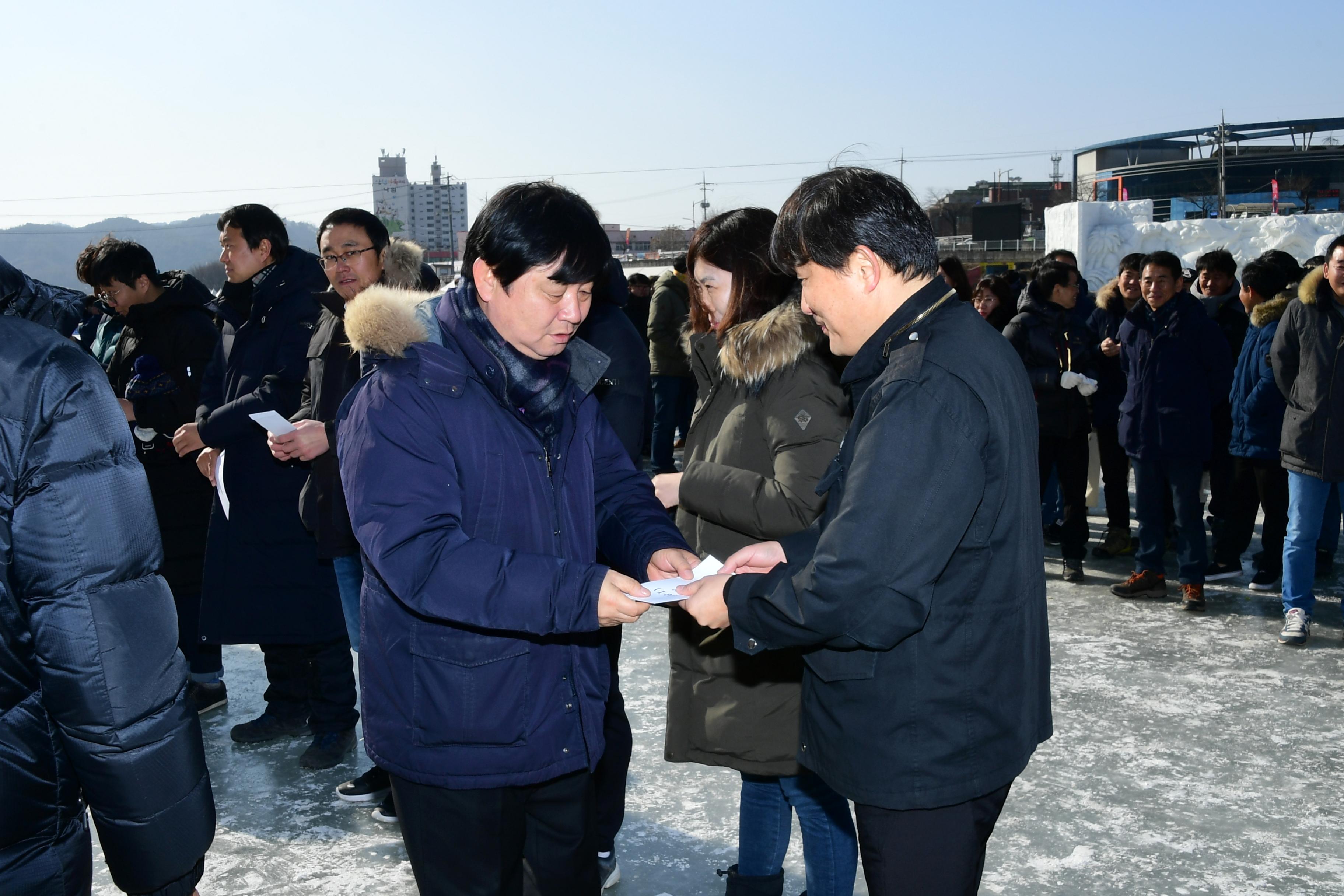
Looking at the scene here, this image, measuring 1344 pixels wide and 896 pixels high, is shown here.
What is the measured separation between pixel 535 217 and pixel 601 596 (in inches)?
27.1

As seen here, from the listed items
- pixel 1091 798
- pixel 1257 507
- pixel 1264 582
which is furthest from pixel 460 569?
pixel 1257 507

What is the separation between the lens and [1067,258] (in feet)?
23.6

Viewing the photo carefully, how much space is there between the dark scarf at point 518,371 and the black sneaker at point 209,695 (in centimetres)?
317

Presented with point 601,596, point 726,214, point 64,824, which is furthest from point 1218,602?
point 64,824

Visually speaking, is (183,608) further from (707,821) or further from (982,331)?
(982,331)

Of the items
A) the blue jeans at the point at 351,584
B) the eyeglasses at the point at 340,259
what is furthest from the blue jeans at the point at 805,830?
the eyeglasses at the point at 340,259

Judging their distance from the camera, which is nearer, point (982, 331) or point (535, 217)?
point (982, 331)

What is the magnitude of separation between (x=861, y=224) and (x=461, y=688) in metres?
1.07

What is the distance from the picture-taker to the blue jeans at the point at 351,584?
12.6 feet

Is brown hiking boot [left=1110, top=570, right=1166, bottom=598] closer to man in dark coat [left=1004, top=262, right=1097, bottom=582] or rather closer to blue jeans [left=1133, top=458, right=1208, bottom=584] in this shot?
blue jeans [left=1133, top=458, right=1208, bottom=584]

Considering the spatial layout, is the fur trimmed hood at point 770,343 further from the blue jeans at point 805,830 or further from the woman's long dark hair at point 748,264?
the blue jeans at point 805,830

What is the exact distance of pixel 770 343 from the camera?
248 centimetres

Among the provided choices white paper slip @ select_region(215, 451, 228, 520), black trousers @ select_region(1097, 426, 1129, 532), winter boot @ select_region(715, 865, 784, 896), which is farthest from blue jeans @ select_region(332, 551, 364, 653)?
black trousers @ select_region(1097, 426, 1129, 532)

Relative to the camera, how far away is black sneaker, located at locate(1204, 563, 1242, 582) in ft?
20.5
